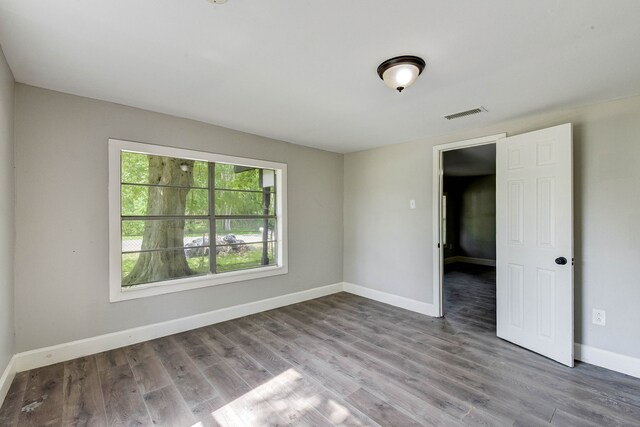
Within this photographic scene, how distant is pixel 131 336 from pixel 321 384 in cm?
201

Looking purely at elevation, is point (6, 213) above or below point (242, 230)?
above

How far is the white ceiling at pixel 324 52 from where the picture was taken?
58.9 inches

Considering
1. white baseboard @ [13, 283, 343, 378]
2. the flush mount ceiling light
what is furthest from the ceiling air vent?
white baseboard @ [13, 283, 343, 378]

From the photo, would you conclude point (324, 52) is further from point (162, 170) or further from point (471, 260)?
point (471, 260)

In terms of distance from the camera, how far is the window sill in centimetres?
282

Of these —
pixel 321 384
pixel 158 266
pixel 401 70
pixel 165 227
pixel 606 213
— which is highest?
pixel 401 70

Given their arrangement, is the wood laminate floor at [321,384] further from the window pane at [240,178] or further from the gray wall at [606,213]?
the window pane at [240,178]

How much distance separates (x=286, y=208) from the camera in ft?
13.7

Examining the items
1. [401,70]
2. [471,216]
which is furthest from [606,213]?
[471,216]

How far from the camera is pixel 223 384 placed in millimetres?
2236

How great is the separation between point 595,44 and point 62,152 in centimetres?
412

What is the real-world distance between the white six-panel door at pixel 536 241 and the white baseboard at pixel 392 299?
0.90 metres

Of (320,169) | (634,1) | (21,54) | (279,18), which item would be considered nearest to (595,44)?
(634,1)

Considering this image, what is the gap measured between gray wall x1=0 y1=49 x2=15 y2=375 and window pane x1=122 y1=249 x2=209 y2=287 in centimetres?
84
